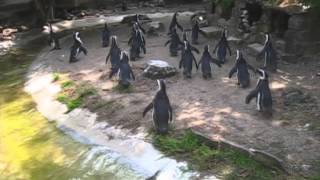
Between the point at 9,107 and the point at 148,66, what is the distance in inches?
160

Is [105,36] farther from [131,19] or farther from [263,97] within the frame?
[263,97]

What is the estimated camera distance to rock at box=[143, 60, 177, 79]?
50.1 feet

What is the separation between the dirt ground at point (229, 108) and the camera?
1042 centimetres

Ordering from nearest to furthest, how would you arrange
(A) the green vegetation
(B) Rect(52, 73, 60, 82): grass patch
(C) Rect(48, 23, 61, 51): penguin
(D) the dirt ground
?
1. (D) the dirt ground
2. (A) the green vegetation
3. (B) Rect(52, 73, 60, 82): grass patch
4. (C) Rect(48, 23, 61, 51): penguin

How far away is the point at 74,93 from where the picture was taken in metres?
14.9

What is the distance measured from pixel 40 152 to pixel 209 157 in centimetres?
402

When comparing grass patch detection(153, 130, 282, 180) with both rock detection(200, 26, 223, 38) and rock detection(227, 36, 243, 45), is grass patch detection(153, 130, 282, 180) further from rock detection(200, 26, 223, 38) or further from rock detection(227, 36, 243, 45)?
rock detection(200, 26, 223, 38)

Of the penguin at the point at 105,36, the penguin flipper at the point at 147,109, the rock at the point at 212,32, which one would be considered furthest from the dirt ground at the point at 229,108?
the rock at the point at 212,32

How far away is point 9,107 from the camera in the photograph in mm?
15055

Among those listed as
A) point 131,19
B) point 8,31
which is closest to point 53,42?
point 8,31

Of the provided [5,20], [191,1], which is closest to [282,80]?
[5,20]

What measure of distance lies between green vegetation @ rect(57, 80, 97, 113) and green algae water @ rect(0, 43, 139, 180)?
769 millimetres

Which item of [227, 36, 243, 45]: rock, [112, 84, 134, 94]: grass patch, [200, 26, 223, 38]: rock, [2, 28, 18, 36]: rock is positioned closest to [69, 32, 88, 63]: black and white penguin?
[112, 84, 134, 94]: grass patch

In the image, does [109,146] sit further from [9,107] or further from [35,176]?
[9,107]
